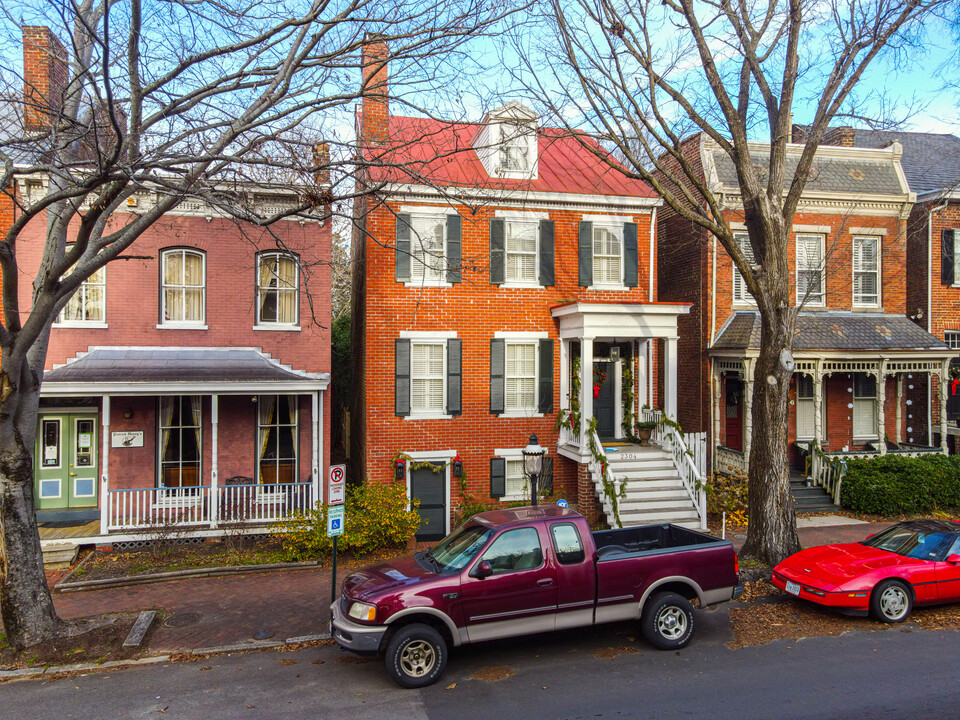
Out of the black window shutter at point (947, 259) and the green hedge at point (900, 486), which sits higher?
the black window shutter at point (947, 259)

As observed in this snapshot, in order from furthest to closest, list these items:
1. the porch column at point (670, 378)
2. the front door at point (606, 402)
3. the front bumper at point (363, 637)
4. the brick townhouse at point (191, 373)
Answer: the front door at point (606, 402), the porch column at point (670, 378), the brick townhouse at point (191, 373), the front bumper at point (363, 637)

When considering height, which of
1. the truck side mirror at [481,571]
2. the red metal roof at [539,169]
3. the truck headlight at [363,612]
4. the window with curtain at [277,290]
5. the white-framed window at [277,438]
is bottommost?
the truck headlight at [363,612]

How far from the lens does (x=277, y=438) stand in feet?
49.1

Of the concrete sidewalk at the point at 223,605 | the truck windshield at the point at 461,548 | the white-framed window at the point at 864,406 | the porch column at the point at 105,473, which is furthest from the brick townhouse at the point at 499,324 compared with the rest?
the truck windshield at the point at 461,548

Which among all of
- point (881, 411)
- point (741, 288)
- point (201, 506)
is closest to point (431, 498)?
point (201, 506)

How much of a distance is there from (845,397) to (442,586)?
50.3 feet

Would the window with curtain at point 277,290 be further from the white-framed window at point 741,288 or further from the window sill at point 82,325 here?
the white-framed window at point 741,288

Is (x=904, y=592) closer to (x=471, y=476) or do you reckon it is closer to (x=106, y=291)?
(x=471, y=476)

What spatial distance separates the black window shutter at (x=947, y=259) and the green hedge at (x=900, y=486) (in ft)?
17.6

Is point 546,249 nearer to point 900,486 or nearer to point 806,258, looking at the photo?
point 806,258

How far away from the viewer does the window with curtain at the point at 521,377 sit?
1591 centimetres

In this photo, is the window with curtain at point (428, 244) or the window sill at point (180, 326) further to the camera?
the window with curtain at point (428, 244)

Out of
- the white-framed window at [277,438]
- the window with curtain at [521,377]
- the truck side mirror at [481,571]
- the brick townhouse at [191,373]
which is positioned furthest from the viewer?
Answer: the window with curtain at [521,377]

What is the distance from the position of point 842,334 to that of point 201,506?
15.8 m
